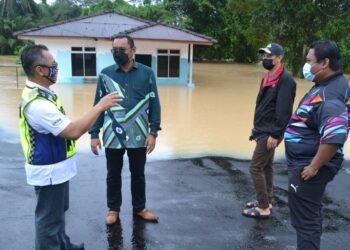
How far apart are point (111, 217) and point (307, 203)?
1995 millimetres

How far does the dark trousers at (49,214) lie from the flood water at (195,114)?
4059mm

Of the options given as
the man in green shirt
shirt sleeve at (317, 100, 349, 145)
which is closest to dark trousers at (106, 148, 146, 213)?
the man in green shirt

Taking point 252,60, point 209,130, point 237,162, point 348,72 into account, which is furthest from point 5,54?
point 237,162

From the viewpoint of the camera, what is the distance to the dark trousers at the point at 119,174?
159 inches

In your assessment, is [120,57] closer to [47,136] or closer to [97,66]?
[47,136]

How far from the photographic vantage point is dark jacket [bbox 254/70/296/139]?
3.99 meters

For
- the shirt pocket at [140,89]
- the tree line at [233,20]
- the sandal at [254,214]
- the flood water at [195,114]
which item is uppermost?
the tree line at [233,20]

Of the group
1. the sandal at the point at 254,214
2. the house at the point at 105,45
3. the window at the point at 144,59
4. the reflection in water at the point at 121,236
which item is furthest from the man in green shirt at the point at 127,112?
the window at the point at 144,59

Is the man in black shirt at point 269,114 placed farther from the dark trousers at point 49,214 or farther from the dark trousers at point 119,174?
the dark trousers at point 49,214

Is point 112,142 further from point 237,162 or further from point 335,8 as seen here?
point 335,8

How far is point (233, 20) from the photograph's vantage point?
37625 millimetres

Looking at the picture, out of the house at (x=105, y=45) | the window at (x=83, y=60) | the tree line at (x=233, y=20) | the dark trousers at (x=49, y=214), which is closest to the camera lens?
the dark trousers at (x=49, y=214)

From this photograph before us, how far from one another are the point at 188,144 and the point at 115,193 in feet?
13.2

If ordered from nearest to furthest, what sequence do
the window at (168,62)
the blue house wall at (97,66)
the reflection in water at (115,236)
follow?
the reflection in water at (115,236) → the blue house wall at (97,66) → the window at (168,62)
